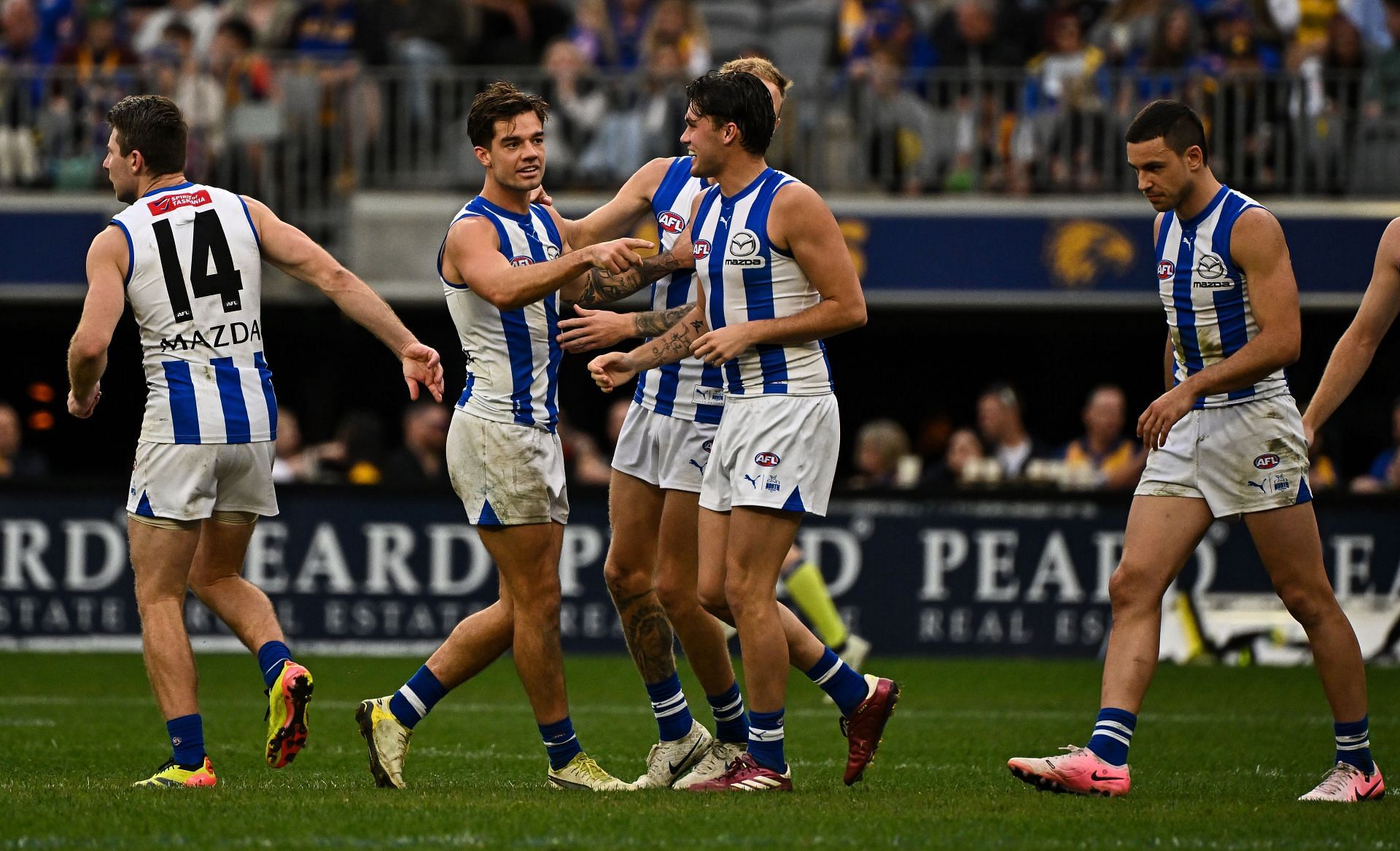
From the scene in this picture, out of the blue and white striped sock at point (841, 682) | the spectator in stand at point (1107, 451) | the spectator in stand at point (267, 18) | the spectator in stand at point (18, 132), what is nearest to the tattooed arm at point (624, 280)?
the blue and white striped sock at point (841, 682)

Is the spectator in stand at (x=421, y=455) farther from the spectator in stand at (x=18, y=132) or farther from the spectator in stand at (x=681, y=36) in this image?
the spectator in stand at (x=18, y=132)

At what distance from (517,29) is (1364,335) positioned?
12.2 m

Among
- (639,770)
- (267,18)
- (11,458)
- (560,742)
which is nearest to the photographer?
(560,742)

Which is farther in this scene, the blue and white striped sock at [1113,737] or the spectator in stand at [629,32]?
the spectator in stand at [629,32]

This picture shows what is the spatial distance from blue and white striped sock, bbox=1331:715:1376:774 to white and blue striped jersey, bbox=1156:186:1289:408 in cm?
116

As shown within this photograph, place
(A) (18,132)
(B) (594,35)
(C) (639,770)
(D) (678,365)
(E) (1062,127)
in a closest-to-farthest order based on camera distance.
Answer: (D) (678,365)
(C) (639,770)
(E) (1062,127)
(A) (18,132)
(B) (594,35)

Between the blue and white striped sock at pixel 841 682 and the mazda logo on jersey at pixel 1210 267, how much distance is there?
1.84 meters

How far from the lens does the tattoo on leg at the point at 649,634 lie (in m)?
6.91

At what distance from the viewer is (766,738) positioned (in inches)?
252

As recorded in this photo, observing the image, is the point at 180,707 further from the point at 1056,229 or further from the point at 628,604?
the point at 1056,229

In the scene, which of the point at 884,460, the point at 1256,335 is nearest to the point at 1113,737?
the point at 1256,335

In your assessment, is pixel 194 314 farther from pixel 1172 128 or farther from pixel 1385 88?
pixel 1385 88

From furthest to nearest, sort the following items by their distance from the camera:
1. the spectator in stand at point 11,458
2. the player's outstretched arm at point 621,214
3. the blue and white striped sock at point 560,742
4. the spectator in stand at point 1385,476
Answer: the spectator in stand at point 11,458 → the spectator in stand at point 1385,476 → the player's outstretched arm at point 621,214 → the blue and white striped sock at point 560,742

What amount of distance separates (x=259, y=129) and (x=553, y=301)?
34.5ft
